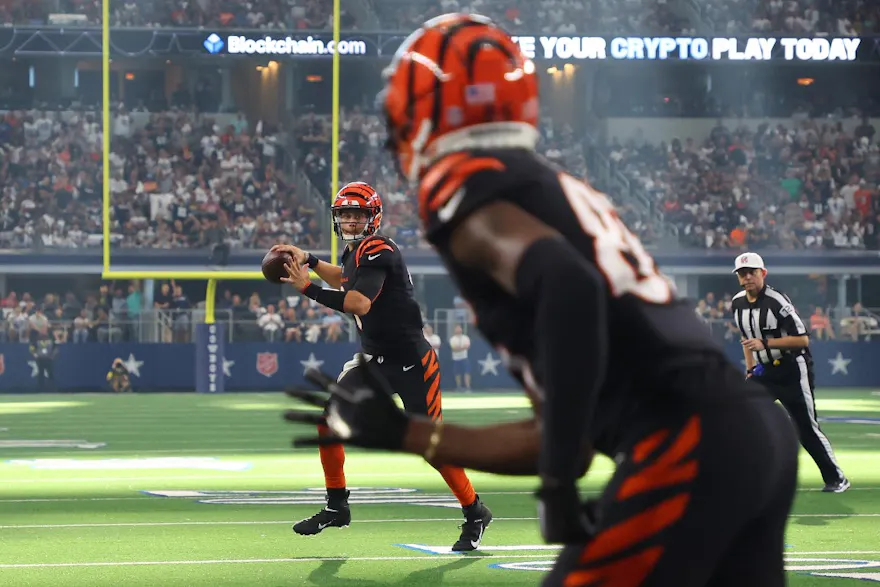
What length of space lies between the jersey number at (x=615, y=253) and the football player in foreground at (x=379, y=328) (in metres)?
4.92

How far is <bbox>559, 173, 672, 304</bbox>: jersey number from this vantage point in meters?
2.79

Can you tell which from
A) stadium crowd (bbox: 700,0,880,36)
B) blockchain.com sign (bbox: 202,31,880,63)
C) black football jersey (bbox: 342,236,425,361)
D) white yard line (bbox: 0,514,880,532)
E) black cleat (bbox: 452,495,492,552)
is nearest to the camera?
black cleat (bbox: 452,495,492,552)

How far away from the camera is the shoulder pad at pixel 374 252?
789 centimetres

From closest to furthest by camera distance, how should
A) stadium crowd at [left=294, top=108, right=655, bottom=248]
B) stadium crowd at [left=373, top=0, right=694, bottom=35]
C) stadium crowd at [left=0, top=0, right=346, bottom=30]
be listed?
stadium crowd at [left=0, top=0, right=346, bottom=30] < stadium crowd at [left=294, top=108, right=655, bottom=248] < stadium crowd at [left=373, top=0, right=694, bottom=35]

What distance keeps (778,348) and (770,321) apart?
262 mm

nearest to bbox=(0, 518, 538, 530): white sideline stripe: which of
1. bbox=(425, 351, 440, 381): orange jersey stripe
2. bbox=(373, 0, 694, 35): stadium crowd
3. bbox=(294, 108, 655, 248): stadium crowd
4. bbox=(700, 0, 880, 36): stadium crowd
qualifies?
bbox=(425, 351, 440, 381): orange jersey stripe

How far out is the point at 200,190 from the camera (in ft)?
104

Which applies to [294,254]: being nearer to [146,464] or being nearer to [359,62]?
[146,464]

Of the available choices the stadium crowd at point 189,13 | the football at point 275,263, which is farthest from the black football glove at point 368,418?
the stadium crowd at point 189,13

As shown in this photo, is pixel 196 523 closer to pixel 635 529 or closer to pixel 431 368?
pixel 431 368

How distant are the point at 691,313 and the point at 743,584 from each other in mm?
540

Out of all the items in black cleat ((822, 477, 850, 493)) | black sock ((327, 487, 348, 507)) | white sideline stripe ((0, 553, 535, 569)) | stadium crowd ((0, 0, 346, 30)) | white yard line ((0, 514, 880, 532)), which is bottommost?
black cleat ((822, 477, 850, 493))

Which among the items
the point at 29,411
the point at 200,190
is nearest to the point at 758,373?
the point at 29,411

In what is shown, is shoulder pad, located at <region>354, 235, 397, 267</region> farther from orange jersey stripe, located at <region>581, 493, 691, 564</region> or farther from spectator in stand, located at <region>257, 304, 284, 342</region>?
spectator in stand, located at <region>257, 304, 284, 342</region>
